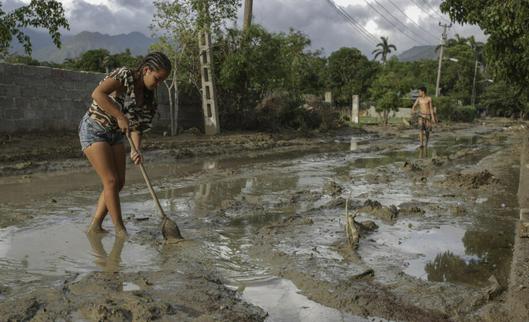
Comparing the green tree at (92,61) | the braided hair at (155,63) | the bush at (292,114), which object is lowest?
the bush at (292,114)

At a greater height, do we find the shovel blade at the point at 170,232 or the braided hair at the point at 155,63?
the braided hair at the point at 155,63

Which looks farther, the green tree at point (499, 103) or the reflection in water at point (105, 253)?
the green tree at point (499, 103)

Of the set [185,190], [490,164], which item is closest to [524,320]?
[185,190]

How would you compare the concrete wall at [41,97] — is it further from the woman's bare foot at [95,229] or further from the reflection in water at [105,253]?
the reflection in water at [105,253]

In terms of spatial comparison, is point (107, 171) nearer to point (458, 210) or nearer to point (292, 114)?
point (458, 210)

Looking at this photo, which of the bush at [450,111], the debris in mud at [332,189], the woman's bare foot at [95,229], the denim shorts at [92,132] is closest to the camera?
the denim shorts at [92,132]

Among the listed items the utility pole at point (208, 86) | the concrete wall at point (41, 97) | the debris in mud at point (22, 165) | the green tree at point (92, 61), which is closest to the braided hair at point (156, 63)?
the debris in mud at point (22, 165)

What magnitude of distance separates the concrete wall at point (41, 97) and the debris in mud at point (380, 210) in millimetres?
8339

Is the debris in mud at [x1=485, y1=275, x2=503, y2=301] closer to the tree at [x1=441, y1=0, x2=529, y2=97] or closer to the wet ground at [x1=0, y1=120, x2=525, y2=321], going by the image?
the wet ground at [x1=0, y1=120, x2=525, y2=321]

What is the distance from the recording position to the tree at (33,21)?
954 centimetres

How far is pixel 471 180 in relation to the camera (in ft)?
27.6

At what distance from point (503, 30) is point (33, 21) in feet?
25.5

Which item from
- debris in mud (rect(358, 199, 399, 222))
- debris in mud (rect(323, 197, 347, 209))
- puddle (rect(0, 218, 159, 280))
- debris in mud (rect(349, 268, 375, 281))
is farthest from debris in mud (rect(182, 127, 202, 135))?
debris in mud (rect(349, 268, 375, 281))

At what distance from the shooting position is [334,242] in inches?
195
